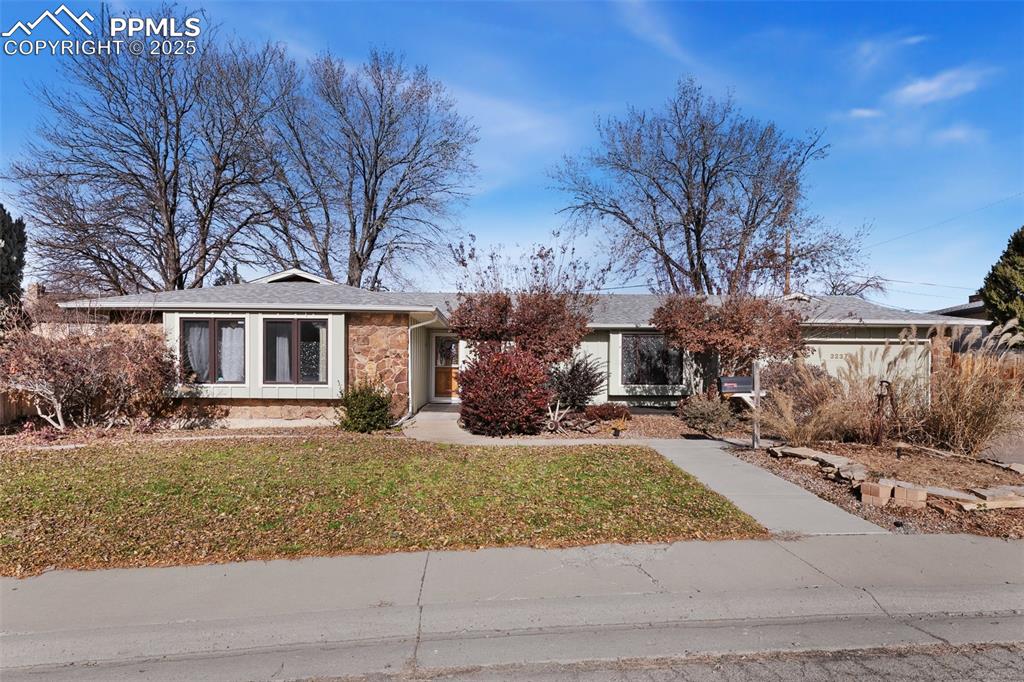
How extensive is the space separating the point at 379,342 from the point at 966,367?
419 inches

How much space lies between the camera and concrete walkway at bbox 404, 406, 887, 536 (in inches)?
228

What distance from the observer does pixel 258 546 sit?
16.7 ft

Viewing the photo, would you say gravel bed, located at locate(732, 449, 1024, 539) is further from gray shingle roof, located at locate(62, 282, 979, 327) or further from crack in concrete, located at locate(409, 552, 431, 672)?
gray shingle roof, located at locate(62, 282, 979, 327)

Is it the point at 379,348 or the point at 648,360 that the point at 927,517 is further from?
the point at 648,360

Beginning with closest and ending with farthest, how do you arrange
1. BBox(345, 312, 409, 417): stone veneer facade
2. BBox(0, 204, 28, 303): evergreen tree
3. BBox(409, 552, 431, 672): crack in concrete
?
BBox(409, 552, 431, 672): crack in concrete < BBox(345, 312, 409, 417): stone veneer facade < BBox(0, 204, 28, 303): evergreen tree

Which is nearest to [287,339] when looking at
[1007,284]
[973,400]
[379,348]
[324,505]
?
[379,348]

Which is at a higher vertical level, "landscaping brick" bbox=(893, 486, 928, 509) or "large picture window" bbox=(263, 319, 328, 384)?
"large picture window" bbox=(263, 319, 328, 384)

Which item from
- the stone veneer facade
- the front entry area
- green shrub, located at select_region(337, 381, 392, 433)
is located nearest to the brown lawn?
green shrub, located at select_region(337, 381, 392, 433)

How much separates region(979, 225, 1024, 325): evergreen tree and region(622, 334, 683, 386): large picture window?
412 inches

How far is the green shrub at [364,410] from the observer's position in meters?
11.5

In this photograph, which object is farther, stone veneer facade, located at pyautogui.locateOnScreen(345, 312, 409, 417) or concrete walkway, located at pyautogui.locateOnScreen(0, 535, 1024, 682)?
stone veneer facade, located at pyautogui.locateOnScreen(345, 312, 409, 417)

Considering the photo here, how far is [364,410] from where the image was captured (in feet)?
37.6

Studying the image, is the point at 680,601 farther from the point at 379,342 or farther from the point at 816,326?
the point at 816,326

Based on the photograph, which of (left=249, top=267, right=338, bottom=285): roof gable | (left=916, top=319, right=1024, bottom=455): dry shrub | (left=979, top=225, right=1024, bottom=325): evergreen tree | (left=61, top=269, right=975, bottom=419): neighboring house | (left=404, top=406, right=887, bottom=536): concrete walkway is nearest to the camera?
(left=404, top=406, right=887, bottom=536): concrete walkway
